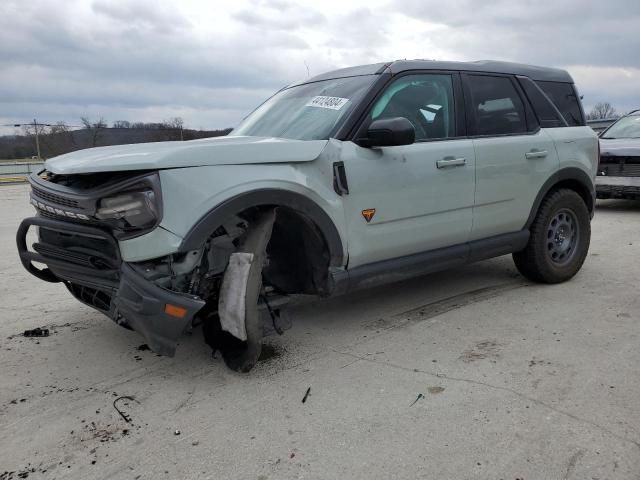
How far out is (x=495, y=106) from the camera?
4430mm

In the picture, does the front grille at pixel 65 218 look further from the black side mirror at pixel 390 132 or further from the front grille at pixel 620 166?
the front grille at pixel 620 166

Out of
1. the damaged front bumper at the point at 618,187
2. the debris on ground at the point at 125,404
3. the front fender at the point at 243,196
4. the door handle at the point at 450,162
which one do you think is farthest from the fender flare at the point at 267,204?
the damaged front bumper at the point at 618,187

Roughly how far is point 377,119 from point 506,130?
4.56 feet

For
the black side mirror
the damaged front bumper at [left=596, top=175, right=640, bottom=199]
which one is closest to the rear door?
the black side mirror

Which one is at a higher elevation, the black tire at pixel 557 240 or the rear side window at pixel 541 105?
the rear side window at pixel 541 105

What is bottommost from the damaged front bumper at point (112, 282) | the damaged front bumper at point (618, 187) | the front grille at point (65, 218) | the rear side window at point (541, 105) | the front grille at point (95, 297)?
the damaged front bumper at point (618, 187)

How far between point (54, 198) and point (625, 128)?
10.7 meters

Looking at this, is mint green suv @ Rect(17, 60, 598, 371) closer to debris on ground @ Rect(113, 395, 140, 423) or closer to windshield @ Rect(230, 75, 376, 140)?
windshield @ Rect(230, 75, 376, 140)

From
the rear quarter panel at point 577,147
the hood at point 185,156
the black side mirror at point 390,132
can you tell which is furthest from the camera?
the rear quarter panel at point 577,147

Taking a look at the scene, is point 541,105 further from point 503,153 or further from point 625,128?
point 625,128

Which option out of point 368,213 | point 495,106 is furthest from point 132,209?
point 495,106

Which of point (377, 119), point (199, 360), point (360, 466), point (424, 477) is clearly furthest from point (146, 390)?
point (377, 119)

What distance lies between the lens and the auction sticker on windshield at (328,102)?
3.72m

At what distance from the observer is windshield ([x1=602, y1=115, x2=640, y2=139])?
1014 cm
